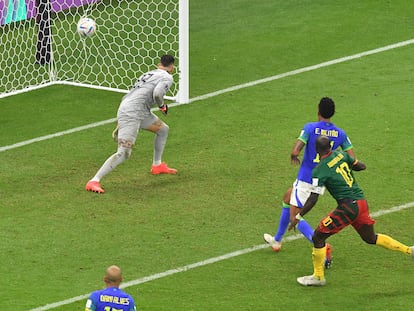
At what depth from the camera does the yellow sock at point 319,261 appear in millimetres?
12941

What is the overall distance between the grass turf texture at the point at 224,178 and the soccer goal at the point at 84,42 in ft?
1.75

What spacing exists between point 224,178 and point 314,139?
3409 millimetres

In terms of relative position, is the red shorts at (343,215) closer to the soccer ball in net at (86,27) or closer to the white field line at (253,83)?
the white field line at (253,83)

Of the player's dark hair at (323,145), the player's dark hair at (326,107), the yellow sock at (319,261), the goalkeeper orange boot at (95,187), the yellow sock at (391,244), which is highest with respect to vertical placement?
the player's dark hair at (326,107)

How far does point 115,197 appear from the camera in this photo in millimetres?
15922

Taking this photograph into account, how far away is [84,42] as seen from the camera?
21.6 m

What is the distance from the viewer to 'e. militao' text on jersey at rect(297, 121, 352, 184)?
13.3 meters

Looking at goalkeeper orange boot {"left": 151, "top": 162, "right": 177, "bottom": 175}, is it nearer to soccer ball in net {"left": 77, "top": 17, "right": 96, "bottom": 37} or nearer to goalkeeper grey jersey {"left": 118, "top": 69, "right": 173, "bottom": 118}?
goalkeeper grey jersey {"left": 118, "top": 69, "right": 173, "bottom": 118}

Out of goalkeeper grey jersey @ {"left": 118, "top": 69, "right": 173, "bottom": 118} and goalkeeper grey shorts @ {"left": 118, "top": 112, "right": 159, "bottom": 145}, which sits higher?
goalkeeper grey jersey @ {"left": 118, "top": 69, "right": 173, "bottom": 118}

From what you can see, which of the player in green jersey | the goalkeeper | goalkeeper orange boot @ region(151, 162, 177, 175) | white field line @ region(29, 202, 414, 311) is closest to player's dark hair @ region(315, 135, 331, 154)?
the player in green jersey

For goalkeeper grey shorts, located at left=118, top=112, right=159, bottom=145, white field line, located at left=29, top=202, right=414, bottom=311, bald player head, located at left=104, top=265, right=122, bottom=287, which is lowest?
white field line, located at left=29, top=202, right=414, bottom=311

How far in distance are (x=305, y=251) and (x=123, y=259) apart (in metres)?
2.16

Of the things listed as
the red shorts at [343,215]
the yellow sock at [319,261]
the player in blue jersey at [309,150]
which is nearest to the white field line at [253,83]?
the player in blue jersey at [309,150]

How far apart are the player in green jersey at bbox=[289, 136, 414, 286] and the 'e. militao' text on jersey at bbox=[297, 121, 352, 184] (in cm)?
40
